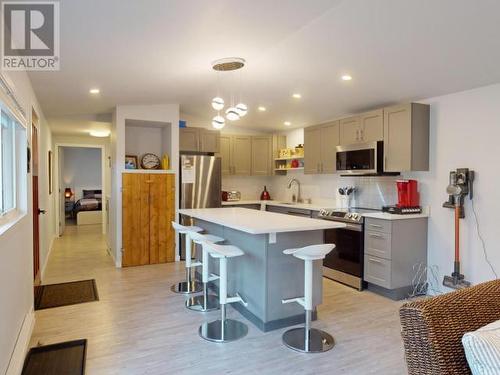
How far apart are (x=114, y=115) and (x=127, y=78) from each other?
1.88 m

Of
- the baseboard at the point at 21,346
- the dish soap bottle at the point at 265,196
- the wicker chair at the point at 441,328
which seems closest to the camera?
the wicker chair at the point at 441,328

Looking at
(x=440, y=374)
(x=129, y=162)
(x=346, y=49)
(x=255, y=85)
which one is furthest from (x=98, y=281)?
(x=440, y=374)

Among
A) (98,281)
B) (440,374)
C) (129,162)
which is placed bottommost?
(98,281)

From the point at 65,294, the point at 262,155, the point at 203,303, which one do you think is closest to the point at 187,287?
the point at 203,303

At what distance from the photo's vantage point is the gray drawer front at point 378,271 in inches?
152

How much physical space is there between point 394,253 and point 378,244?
195 millimetres

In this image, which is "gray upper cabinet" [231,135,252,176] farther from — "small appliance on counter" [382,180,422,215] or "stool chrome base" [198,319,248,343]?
"stool chrome base" [198,319,248,343]

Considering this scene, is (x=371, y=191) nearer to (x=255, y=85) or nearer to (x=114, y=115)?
(x=255, y=85)

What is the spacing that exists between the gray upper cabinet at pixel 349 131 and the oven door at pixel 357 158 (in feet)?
0.31

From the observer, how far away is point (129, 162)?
556 centimetres

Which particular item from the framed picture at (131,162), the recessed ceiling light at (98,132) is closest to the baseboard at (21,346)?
the framed picture at (131,162)

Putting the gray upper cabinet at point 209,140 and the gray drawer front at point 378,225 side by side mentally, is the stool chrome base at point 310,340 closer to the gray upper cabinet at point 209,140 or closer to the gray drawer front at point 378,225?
the gray drawer front at point 378,225

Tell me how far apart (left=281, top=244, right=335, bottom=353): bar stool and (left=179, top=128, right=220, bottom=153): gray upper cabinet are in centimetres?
363

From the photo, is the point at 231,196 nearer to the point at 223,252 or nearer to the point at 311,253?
the point at 223,252
